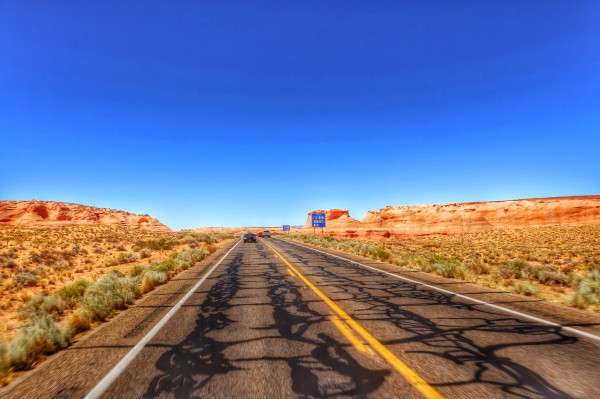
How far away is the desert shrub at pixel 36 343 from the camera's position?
414 cm

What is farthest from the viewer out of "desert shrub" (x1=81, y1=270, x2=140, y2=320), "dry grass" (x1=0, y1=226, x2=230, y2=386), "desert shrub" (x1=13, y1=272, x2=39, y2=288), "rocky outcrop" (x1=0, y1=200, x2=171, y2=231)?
"rocky outcrop" (x1=0, y1=200, x2=171, y2=231)

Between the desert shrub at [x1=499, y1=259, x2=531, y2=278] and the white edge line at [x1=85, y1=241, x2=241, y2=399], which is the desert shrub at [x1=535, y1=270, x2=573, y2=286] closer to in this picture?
the desert shrub at [x1=499, y1=259, x2=531, y2=278]

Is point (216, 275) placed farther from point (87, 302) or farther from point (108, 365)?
point (108, 365)

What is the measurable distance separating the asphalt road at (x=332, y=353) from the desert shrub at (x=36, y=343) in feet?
1.02

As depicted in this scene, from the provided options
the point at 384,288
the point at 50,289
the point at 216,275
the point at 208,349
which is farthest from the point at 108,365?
the point at 50,289

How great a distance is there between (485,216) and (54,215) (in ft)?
458

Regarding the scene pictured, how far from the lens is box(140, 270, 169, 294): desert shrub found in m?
9.80

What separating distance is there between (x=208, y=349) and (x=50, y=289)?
12930 millimetres

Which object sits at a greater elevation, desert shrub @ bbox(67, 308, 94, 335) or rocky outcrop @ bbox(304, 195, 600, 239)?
rocky outcrop @ bbox(304, 195, 600, 239)

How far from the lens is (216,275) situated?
12680 millimetres

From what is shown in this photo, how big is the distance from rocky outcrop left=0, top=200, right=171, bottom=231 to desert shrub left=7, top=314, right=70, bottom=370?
4193 inches

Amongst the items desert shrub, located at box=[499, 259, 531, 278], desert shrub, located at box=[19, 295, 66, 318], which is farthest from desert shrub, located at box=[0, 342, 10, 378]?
desert shrub, located at box=[499, 259, 531, 278]

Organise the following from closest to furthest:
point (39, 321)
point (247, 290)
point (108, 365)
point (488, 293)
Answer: point (108, 365) → point (39, 321) → point (488, 293) → point (247, 290)

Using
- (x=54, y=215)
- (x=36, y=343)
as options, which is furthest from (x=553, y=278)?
(x=54, y=215)
